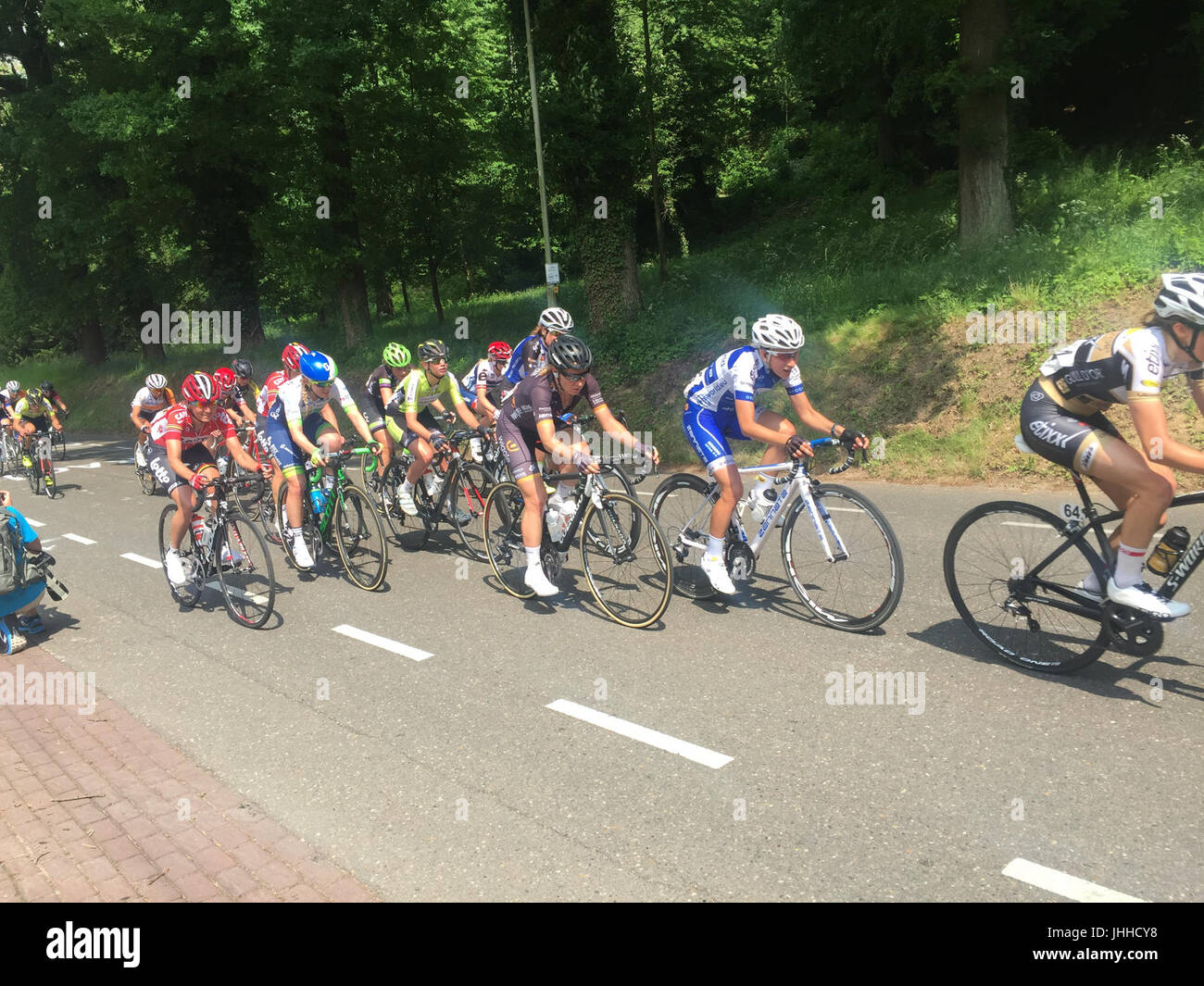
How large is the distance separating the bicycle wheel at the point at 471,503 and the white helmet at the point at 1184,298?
5716 millimetres

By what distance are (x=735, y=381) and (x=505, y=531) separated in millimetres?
2545

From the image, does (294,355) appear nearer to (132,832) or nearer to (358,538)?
(358,538)

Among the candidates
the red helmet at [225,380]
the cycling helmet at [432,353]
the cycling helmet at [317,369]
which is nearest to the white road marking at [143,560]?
the red helmet at [225,380]

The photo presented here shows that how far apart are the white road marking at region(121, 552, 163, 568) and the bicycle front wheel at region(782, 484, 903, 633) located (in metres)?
7.10

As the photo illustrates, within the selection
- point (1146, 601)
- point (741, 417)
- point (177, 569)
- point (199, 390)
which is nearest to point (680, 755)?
point (1146, 601)

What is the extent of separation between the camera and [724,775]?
165 inches

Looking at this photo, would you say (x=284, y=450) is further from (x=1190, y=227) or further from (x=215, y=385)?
(x=1190, y=227)

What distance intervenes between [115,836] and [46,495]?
14.5 m

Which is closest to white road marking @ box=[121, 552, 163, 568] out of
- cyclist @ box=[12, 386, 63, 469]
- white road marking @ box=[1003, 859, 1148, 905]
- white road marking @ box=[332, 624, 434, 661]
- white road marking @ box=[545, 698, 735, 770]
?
white road marking @ box=[332, 624, 434, 661]

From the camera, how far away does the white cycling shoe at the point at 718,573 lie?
640 cm

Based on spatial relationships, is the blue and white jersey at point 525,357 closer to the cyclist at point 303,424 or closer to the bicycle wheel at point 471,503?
the bicycle wheel at point 471,503

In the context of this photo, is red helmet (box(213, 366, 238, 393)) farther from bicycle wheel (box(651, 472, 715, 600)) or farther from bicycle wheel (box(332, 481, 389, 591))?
bicycle wheel (box(651, 472, 715, 600))

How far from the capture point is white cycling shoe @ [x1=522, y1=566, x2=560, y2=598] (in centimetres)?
679

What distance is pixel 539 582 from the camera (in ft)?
22.4
